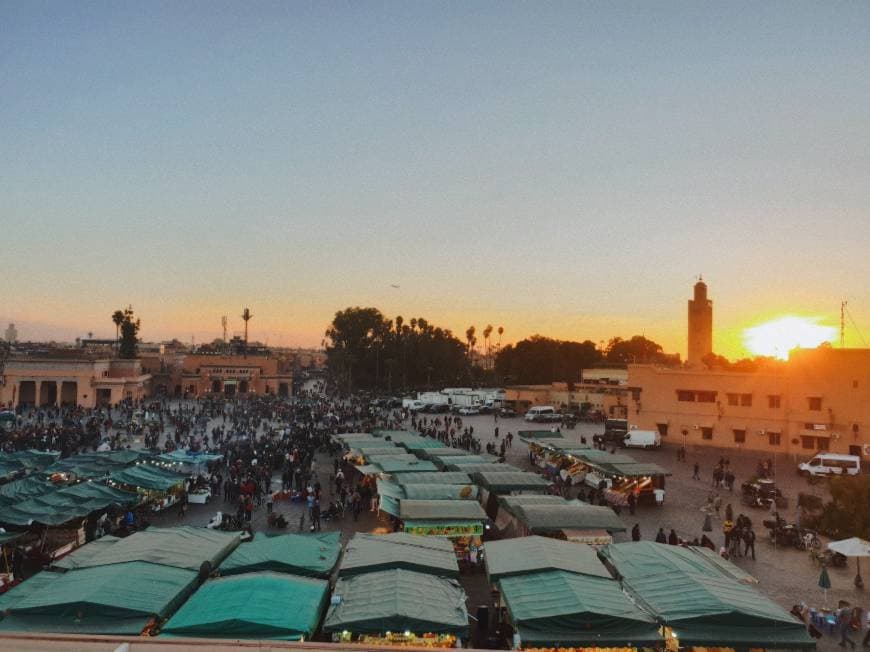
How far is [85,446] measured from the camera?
103ft

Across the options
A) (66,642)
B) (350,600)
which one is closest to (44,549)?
(350,600)

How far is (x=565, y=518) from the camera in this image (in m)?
15.0

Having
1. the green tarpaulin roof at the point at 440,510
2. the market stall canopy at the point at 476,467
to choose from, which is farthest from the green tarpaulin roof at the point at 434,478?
the green tarpaulin roof at the point at 440,510

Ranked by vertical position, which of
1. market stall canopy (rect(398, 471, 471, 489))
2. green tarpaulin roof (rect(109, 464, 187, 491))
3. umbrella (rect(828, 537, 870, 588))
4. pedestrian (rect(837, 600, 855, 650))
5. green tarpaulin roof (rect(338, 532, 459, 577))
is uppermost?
green tarpaulin roof (rect(338, 532, 459, 577))

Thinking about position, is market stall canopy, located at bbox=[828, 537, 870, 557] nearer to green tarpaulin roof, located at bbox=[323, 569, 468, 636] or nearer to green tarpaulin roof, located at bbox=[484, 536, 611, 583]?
green tarpaulin roof, located at bbox=[484, 536, 611, 583]

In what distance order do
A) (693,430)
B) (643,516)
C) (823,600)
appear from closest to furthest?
(823,600) < (643,516) < (693,430)

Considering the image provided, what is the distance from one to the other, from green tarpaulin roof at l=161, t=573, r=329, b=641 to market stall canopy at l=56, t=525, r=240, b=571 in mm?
1112

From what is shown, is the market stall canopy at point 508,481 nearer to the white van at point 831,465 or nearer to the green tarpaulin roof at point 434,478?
the green tarpaulin roof at point 434,478

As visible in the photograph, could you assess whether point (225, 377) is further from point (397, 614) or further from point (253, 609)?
point (397, 614)

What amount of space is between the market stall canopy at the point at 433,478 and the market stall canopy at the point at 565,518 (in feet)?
11.5

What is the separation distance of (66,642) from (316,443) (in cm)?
2831

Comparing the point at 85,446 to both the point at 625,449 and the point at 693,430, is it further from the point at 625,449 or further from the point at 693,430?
the point at 693,430

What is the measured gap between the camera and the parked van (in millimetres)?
36169

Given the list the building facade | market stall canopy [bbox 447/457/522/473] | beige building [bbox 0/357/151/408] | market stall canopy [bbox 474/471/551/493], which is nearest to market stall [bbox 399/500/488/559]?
market stall canopy [bbox 474/471/551/493]
